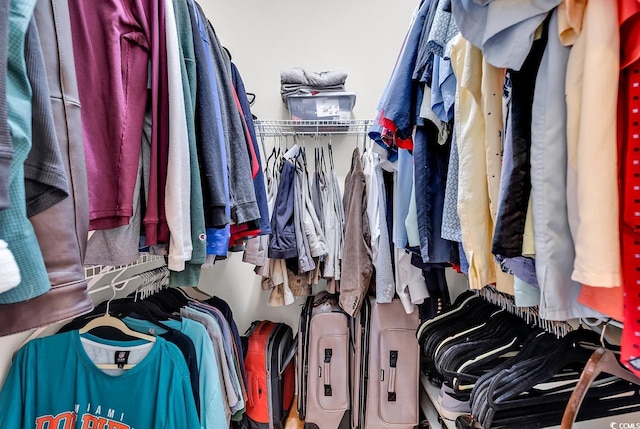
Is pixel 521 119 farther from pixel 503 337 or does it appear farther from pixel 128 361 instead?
pixel 128 361

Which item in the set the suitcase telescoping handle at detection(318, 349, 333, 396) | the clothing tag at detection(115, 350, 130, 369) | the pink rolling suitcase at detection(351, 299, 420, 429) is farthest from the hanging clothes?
the clothing tag at detection(115, 350, 130, 369)

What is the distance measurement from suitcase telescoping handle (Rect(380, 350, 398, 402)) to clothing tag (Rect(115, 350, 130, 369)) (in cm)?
118

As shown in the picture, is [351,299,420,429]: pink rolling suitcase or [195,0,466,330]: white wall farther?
[195,0,466,330]: white wall

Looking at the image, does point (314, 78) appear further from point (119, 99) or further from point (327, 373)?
point (327, 373)

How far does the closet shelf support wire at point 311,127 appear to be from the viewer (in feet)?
5.87

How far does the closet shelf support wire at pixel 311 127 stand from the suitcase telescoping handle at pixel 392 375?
1.21 meters

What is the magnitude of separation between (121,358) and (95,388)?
12 cm

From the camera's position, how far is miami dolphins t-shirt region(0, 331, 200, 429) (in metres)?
1.05

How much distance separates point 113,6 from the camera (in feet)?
2.40

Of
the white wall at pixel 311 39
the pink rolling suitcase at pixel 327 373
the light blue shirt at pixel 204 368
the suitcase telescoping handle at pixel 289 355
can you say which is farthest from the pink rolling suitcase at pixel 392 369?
the white wall at pixel 311 39

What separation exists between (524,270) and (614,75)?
1.11 ft

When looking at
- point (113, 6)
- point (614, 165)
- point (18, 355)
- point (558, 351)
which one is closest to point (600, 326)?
point (558, 351)

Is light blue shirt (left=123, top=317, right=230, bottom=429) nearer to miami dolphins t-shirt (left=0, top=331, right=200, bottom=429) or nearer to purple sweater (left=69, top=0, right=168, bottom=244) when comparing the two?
miami dolphins t-shirt (left=0, top=331, right=200, bottom=429)

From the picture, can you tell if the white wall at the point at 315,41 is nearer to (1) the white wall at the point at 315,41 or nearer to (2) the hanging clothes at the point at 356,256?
(1) the white wall at the point at 315,41
